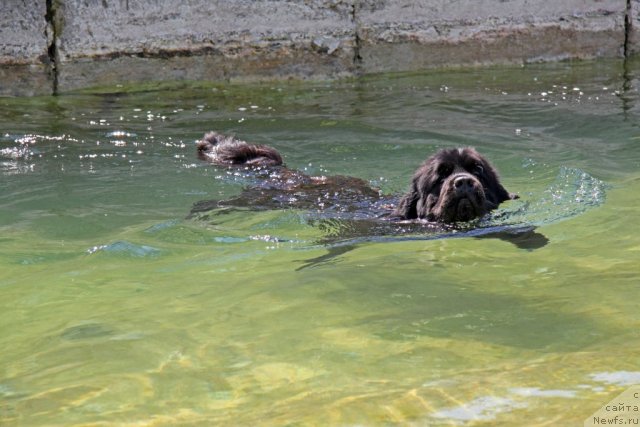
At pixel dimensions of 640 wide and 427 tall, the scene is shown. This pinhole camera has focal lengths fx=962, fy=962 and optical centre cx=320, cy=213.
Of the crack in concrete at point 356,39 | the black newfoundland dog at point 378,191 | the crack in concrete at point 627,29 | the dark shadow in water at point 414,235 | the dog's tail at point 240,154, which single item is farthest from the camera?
the crack in concrete at point 627,29

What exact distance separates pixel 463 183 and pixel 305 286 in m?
1.73

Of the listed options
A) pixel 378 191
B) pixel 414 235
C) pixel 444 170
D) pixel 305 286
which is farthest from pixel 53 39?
pixel 305 286

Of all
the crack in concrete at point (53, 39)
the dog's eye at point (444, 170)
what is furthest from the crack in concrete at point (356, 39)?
the dog's eye at point (444, 170)

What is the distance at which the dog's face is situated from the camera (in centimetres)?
621

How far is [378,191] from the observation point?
748cm

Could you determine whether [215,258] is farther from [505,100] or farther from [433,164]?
[505,100]

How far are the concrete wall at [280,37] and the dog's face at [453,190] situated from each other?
19.2 ft

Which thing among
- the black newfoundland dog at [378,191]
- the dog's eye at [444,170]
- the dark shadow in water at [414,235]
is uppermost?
the dog's eye at [444,170]

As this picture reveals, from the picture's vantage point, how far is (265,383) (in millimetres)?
3561

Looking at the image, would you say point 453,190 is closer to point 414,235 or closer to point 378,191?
point 414,235

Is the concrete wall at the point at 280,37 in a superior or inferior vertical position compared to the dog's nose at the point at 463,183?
superior

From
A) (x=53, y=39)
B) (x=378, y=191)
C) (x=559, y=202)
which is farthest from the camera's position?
(x=53, y=39)

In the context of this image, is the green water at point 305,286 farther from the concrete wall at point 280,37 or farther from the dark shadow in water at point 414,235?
Answer: the concrete wall at point 280,37

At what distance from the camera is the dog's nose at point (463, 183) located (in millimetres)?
6121
